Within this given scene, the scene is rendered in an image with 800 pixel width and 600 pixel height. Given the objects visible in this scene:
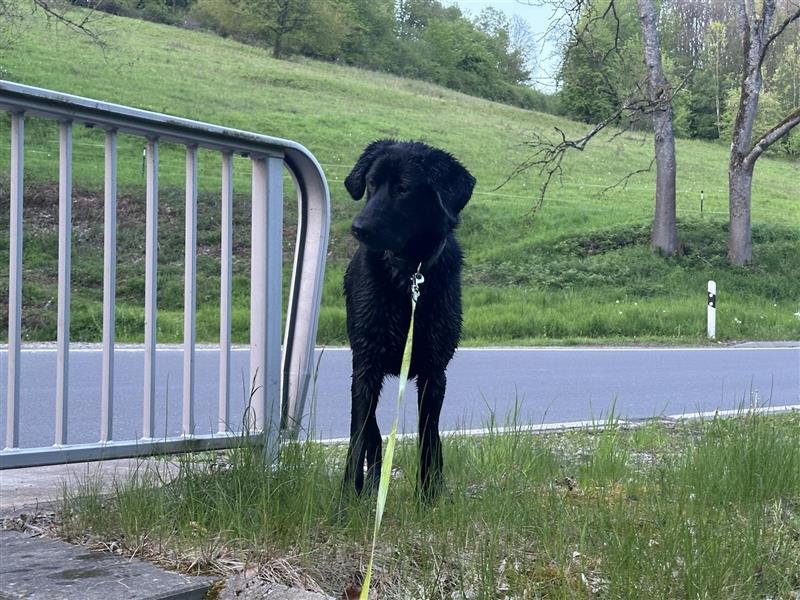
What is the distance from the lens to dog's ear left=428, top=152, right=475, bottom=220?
3.41 metres

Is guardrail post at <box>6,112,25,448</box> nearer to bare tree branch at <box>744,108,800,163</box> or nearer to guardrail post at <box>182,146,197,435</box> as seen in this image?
guardrail post at <box>182,146,197,435</box>

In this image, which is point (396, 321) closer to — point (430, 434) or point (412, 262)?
point (412, 262)

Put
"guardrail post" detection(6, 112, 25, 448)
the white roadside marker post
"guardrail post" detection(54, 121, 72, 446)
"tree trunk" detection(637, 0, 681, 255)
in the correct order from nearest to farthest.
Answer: "guardrail post" detection(6, 112, 25, 448) < "guardrail post" detection(54, 121, 72, 446) < the white roadside marker post < "tree trunk" detection(637, 0, 681, 255)

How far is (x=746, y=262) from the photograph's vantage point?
71.9 feet

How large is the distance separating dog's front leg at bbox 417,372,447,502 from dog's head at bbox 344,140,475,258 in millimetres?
469

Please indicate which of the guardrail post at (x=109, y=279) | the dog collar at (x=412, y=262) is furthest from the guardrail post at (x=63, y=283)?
the dog collar at (x=412, y=262)

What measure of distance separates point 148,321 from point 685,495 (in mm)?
2100

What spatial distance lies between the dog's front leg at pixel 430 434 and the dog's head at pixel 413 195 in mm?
469

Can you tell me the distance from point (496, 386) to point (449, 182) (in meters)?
7.20

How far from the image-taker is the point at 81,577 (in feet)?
8.76

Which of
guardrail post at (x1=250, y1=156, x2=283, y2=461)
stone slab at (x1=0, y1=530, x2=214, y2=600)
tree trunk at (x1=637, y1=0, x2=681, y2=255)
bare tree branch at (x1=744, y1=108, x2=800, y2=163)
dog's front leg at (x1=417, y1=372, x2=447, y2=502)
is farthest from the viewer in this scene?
tree trunk at (x1=637, y1=0, x2=681, y2=255)

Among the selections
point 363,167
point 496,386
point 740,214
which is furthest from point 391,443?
point 740,214

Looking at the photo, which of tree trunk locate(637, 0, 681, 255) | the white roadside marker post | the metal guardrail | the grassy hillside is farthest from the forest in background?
the metal guardrail

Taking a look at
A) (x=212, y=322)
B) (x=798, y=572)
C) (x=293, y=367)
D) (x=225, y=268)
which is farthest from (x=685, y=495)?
(x=212, y=322)
